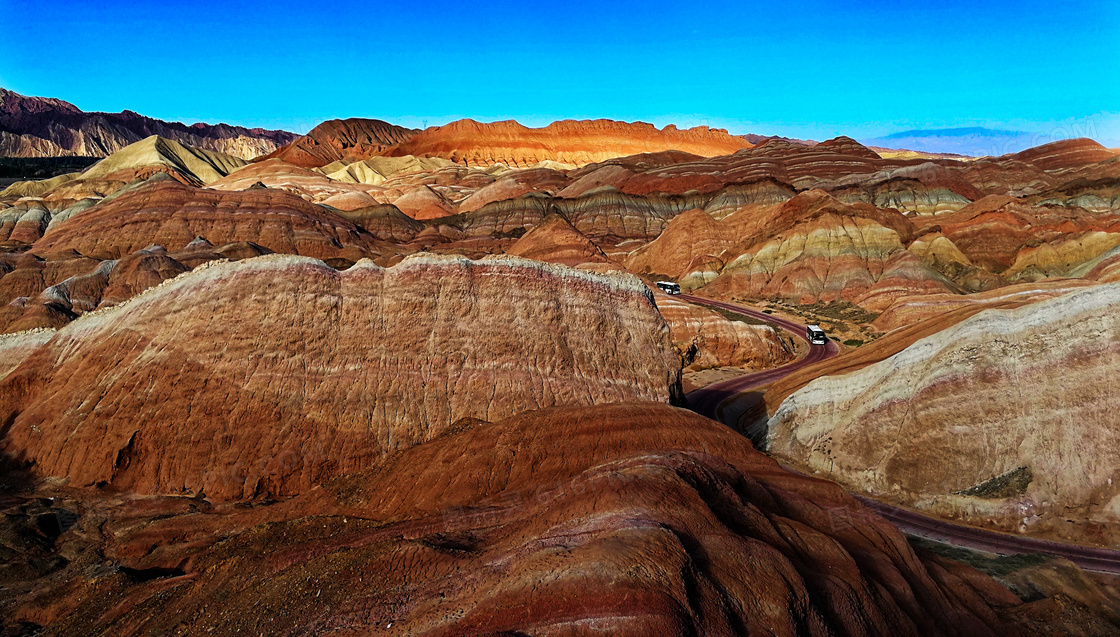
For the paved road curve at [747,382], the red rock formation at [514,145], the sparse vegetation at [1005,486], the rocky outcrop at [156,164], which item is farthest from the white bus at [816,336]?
the red rock formation at [514,145]

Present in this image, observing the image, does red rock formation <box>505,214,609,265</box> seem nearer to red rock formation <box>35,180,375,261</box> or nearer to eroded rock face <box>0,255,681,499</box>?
red rock formation <box>35,180,375,261</box>

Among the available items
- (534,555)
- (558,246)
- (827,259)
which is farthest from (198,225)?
(534,555)

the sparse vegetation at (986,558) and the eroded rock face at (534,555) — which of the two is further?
the sparse vegetation at (986,558)

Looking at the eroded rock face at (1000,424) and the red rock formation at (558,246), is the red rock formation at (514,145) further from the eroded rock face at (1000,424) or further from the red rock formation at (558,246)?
the eroded rock face at (1000,424)

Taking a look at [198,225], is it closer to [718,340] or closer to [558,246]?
[558,246]

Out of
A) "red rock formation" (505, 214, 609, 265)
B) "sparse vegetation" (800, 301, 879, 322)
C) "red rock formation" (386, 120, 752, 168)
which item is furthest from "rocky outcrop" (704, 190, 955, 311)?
"red rock formation" (386, 120, 752, 168)

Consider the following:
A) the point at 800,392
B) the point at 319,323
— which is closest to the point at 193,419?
the point at 319,323

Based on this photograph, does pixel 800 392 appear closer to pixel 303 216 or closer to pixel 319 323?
pixel 319 323
